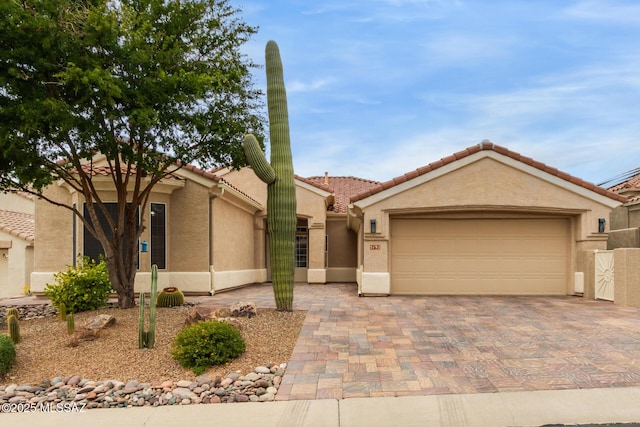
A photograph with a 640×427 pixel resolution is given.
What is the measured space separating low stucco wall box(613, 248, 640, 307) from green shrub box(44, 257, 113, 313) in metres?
12.8

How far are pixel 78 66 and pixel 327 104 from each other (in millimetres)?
9481

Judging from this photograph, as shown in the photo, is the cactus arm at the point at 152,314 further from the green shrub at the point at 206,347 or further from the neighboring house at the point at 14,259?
the neighboring house at the point at 14,259

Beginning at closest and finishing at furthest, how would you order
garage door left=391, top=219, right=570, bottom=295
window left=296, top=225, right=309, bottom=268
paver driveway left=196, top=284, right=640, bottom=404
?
paver driveway left=196, top=284, right=640, bottom=404, garage door left=391, top=219, right=570, bottom=295, window left=296, top=225, right=309, bottom=268

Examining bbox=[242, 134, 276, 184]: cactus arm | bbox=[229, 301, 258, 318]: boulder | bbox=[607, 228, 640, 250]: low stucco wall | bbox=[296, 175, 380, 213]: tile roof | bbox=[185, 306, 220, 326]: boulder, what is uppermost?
bbox=[296, 175, 380, 213]: tile roof

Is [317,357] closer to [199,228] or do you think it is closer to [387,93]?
[199,228]

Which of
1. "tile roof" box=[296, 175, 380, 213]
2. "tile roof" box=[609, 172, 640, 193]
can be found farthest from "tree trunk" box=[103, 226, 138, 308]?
"tile roof" box=[609, 172, 640, 193]

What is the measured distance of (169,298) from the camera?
1097cm

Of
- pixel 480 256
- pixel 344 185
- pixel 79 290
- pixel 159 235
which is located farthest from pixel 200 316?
pixel 344 185

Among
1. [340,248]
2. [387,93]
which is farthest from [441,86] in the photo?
[340,248]

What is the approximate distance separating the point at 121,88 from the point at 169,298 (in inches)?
208

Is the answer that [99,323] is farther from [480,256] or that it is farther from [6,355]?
[480,256]

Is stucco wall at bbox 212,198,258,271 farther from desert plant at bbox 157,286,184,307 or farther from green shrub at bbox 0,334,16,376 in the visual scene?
green shrub at bbox 0,334,16,376

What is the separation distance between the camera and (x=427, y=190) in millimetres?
12969

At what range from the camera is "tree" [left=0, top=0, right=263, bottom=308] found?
301 inches
